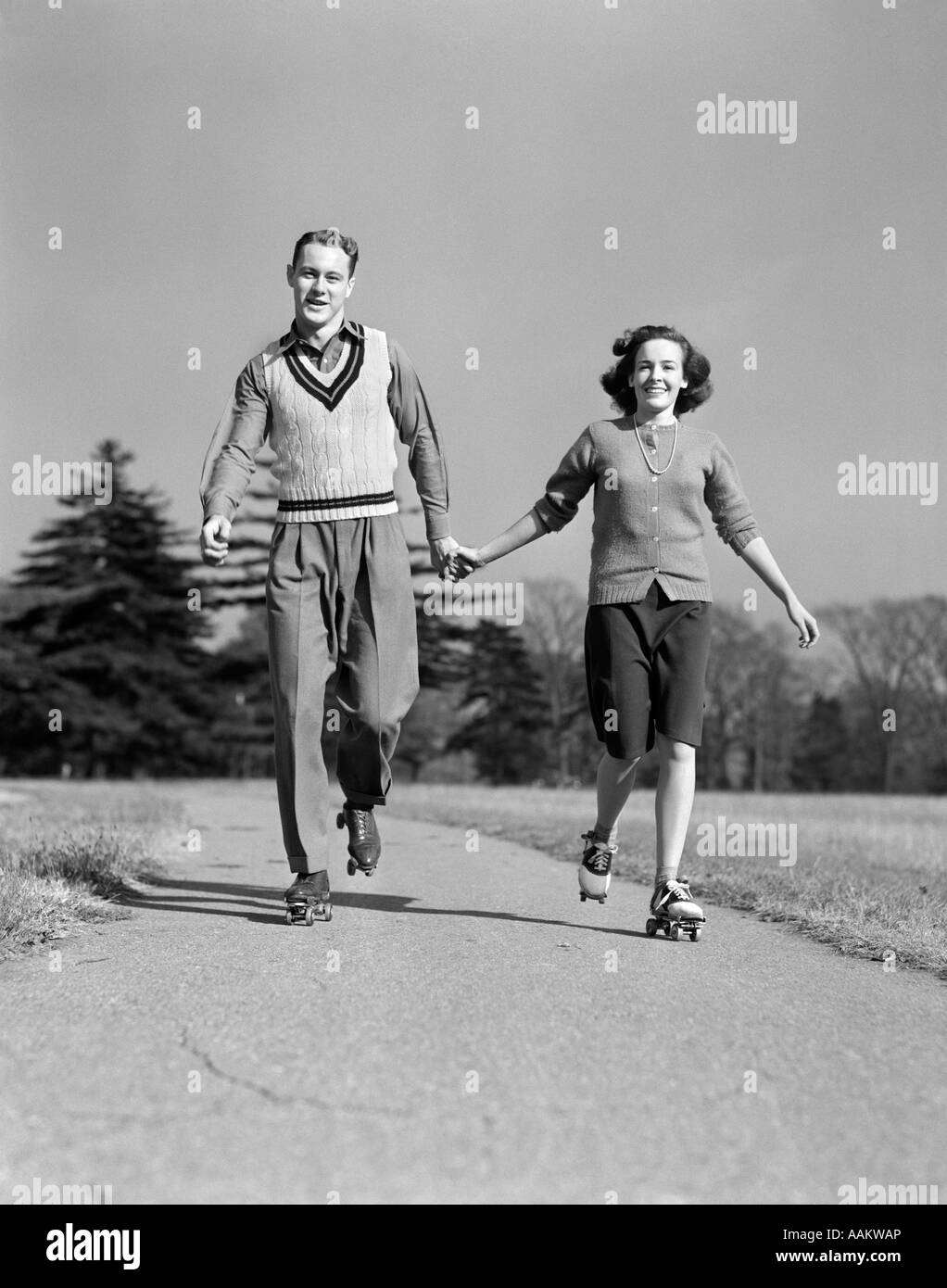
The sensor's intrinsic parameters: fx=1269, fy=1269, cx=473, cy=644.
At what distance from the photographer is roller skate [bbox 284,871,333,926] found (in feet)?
14.6

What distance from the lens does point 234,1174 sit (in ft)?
6.47

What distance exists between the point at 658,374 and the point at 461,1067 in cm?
298

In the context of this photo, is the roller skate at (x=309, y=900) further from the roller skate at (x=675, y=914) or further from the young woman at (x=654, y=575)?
the roller skate at (x=675, y=914)

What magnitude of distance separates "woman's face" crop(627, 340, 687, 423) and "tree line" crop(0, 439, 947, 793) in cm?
2842

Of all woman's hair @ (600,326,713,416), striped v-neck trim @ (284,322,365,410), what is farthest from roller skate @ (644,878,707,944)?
striped v-neck trim @ (284,322,365,410)

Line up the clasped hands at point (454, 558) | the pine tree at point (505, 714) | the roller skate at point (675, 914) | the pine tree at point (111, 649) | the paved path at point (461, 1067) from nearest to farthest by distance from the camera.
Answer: the paved path at point (461, 1067)
the roller skate at point (675, 914)
the clasped hands at point (454, 558)
the pine tree at point (111, 649)
the pine tree at point (505, 714)

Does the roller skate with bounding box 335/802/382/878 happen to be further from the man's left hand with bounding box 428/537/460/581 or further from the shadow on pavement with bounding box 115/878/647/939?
the man's left hand with bounding box 428/537/460/581

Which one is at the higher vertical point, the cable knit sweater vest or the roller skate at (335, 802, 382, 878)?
the cable knit sweater vest

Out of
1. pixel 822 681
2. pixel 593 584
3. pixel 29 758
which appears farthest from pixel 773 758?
pixel 593 584

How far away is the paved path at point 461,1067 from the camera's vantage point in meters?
2.01

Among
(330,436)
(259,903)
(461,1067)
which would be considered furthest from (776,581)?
(461,1067)

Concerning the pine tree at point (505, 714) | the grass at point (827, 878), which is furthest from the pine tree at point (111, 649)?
the grass at point (827, 878)

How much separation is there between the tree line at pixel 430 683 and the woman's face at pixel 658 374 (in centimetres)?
2842

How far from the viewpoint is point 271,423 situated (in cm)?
496
